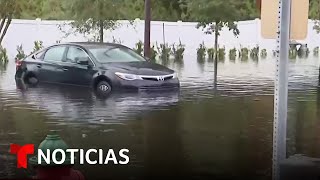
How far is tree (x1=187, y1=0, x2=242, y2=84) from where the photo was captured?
8.88 feet

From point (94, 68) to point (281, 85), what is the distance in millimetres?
1024

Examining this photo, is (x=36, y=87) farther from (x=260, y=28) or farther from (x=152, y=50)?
(x=260, y=28)

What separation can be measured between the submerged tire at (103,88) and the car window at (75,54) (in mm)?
174

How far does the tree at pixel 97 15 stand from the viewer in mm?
2652

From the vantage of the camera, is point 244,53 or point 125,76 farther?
point 244,53

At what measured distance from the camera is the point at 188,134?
271 cm

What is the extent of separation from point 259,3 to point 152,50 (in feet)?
2.10

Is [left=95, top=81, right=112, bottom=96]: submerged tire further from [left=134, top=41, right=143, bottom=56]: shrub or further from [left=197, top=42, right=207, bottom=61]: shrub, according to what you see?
[left=197, top=42, right=207, bottom=61]: shrub

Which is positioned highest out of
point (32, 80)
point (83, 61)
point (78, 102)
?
point (83, 61)

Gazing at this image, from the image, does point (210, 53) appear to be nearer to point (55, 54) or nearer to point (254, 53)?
point (254, 53)

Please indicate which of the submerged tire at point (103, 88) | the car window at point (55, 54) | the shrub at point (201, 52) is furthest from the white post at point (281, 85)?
the car window at point (55, 54)

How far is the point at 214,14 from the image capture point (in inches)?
107

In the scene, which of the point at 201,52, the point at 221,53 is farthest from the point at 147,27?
the point at 221,53

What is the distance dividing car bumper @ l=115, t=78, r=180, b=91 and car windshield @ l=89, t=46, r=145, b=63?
0.42ft
